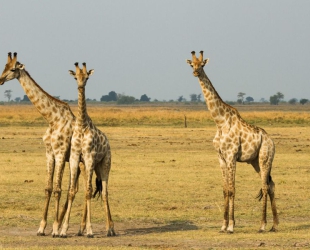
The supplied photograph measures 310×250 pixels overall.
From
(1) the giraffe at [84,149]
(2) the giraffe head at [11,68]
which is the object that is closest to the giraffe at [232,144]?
(1) the giraffe at [84,149]

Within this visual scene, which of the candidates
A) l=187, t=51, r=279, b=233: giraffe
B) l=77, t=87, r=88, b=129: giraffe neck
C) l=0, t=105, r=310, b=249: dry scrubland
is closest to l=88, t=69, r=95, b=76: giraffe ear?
l=77, t=87, r=88, b=129: giraffe neck

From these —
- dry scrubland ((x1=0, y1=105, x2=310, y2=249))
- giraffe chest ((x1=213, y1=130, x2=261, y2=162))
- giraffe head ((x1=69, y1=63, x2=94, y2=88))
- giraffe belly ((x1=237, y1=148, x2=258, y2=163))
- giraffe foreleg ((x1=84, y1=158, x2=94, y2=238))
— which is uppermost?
giraffe head ((x1=69, y1=63, x2=94, y2=88))

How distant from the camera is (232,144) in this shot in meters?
14.5

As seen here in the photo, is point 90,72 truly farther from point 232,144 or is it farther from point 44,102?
point 232,144

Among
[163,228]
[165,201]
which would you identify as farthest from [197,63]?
[165,201]

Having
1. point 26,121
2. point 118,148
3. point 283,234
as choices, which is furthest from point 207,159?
point 26,121

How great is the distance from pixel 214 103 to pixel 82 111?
2.57 meters

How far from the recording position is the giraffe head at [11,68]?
46.6 ft

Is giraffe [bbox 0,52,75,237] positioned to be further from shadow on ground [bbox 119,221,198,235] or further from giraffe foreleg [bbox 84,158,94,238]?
shadow on ground [bbox 119,221,198,235]

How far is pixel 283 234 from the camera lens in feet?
45.1

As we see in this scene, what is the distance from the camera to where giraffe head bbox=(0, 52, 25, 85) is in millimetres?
14216

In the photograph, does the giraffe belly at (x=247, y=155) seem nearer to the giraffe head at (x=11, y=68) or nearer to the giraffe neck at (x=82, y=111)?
the giraffe neck at (x=82, y=111)

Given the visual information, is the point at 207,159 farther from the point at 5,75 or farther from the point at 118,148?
the point at 5,75

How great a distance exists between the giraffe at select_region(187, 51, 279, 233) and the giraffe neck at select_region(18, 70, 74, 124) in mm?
2433
